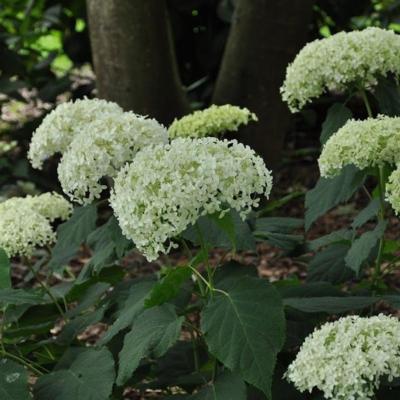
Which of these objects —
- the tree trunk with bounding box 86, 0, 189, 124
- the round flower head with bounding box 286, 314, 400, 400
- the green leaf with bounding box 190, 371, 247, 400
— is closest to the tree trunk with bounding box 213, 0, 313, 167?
the tree trunk with bounding box 86, 0, 189, 124

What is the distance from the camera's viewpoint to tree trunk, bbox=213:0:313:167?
5285 millimetres

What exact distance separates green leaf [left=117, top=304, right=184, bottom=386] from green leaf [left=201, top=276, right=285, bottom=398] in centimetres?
12

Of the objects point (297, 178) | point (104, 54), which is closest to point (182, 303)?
point (104, 54)

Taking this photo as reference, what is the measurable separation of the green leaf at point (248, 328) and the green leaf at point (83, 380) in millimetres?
401

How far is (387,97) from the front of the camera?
3.33 meters

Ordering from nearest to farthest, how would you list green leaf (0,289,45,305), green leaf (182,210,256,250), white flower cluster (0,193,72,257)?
1. green leaf (0,289,45,305)
2. green leaf (182,210,256,250)
3. white flower cluster (0,193,72,257)

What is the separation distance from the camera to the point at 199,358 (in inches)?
122

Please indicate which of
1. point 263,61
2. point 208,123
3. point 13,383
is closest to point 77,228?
point 208,123

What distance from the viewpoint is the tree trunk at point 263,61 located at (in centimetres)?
529

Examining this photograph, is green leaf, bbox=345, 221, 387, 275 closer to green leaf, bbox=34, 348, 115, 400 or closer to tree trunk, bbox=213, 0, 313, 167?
green leaf, bbox=34, 348, 115, 400

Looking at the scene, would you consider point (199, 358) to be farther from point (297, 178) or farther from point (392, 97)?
point (297, 178)

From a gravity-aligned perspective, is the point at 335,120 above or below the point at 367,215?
above

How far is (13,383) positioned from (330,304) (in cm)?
90

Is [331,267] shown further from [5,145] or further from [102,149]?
[5,145]
